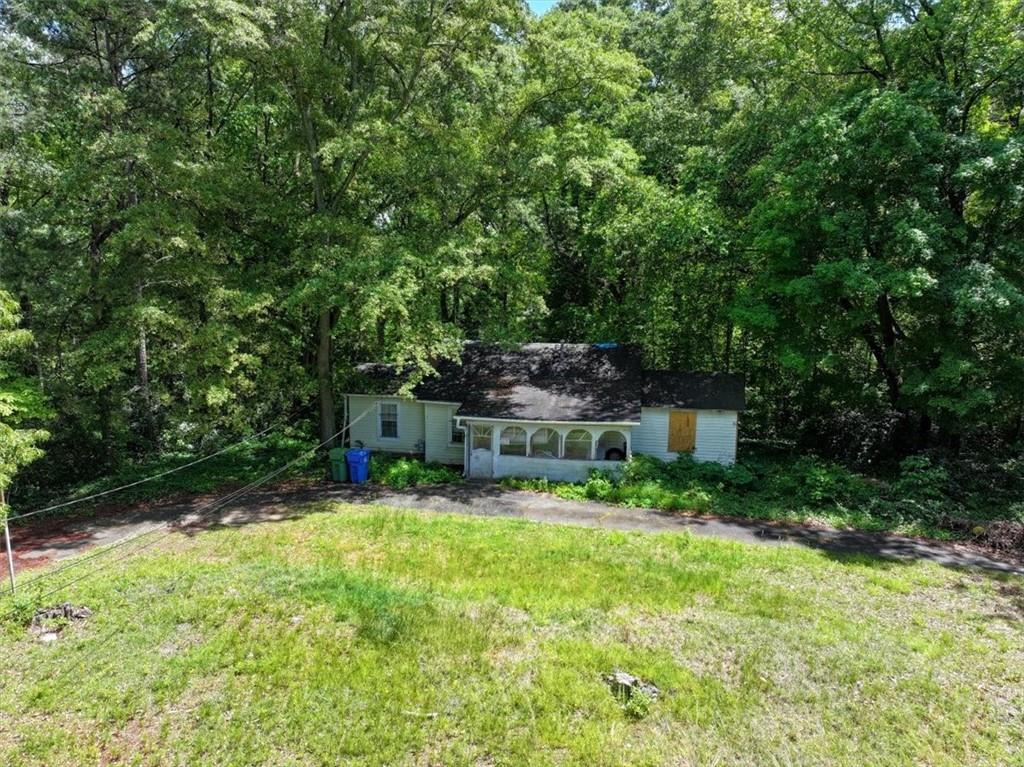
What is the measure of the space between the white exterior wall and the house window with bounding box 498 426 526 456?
0.27 m

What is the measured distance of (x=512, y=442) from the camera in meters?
15.7

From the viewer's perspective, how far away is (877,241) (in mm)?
13109

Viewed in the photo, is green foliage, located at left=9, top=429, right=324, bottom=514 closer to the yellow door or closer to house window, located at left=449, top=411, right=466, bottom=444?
house window, located at left=449, top=411, right=466, bottom=444

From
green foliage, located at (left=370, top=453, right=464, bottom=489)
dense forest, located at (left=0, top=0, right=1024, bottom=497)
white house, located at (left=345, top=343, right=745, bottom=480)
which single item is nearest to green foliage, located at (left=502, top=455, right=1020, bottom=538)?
white house, located at (left=345, top=343, right=745, bottom=480)

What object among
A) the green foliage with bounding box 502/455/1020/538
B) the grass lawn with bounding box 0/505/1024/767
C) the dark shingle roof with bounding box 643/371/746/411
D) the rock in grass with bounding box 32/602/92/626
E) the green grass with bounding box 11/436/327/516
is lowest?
the green grass with bounding box 11/436/327/516

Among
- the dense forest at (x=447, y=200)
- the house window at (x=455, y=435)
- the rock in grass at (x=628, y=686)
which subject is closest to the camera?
the rock in grass at (x=628, y=686)

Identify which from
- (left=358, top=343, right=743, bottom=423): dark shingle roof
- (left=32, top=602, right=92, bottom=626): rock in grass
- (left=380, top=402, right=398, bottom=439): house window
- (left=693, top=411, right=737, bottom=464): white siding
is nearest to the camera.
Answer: (left=32, top=602, right=92, bottom=626): rock in grass

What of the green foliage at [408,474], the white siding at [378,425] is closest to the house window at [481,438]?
the green foliage at [408,474]

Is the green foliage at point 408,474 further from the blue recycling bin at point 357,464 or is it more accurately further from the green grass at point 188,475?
the green grass at point 188,475

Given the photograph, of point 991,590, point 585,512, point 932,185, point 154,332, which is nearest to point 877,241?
point 932,185

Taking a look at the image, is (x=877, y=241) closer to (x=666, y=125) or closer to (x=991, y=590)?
(x=991, y=590)

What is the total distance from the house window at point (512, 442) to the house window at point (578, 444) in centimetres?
121

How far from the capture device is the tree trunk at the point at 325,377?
16.2 m

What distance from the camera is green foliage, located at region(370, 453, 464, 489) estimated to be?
15.0 m
